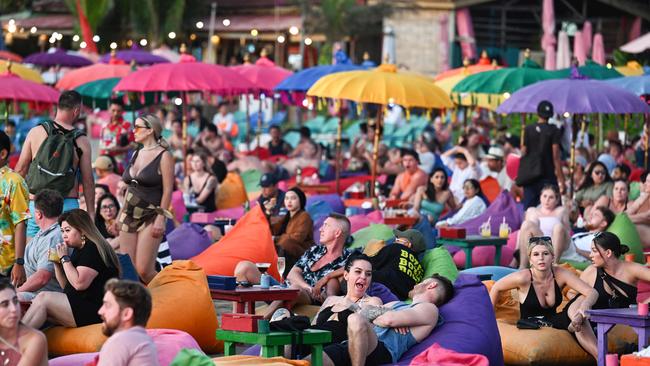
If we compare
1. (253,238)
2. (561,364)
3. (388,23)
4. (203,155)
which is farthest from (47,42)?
(561,364)

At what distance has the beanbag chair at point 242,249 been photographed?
12.8 metres

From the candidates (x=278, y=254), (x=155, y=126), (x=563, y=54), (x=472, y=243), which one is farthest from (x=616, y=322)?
(x=563, y=54)

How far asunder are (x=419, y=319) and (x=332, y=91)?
900cm

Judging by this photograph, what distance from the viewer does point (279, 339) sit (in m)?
8.67

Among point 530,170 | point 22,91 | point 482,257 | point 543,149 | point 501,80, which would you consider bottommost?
point 482,257

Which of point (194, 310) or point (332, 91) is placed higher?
point (332, 91)

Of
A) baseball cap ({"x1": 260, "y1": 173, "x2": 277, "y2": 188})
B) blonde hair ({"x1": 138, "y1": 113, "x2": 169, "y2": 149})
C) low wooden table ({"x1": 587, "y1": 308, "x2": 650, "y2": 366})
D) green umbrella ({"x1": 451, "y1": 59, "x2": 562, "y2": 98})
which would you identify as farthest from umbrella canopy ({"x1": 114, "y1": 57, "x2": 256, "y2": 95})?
low wooden table ({"x1": 587, "y1": 308, "x2": 650, "y2": 366})

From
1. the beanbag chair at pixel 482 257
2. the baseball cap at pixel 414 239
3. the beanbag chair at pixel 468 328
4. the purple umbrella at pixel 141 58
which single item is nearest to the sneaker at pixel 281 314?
the beanbag chair at pixel 468 328

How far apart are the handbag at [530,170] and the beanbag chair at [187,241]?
4100mm

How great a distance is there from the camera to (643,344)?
938cm

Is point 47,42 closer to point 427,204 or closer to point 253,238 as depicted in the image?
point 427,204

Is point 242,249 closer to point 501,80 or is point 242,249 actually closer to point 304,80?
point 501,80

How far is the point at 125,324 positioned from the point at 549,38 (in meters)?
28.7

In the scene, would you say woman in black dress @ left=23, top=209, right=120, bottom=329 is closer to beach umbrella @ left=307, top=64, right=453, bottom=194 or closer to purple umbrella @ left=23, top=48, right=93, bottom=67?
beach umbrella @ left=307, top=64, right=453, bottom=194
